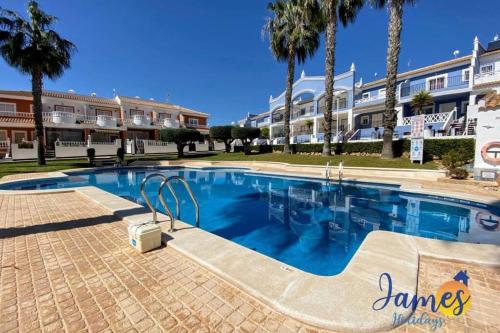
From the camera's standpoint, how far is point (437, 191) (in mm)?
9414

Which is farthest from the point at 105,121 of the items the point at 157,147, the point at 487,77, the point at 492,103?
the point at 487,77

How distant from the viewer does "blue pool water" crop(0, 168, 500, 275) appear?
5.43 meters

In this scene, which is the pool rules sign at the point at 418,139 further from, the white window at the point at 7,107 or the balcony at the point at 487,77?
the white window at the point at 7,107

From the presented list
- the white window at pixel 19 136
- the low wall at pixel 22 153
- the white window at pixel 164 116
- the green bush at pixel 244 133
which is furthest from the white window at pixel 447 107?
the white window at pixel 19 136

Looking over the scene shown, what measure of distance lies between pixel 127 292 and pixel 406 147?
18.5 m

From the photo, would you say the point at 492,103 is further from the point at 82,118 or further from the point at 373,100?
the point at 82,118

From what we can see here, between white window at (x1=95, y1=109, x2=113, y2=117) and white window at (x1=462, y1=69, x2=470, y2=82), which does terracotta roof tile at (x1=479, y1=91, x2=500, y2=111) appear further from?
white window at (x1=95, y1=109, x2=113, y2=117)

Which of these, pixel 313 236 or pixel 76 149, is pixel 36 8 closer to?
pixel 76 149

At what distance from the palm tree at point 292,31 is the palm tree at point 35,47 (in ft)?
60.9

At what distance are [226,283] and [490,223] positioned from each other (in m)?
8.28

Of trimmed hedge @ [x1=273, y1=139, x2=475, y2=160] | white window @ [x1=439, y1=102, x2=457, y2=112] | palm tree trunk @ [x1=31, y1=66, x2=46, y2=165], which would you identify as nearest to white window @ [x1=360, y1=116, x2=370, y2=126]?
white window @ [x1=439, y1=102, x2=457, y2=112]

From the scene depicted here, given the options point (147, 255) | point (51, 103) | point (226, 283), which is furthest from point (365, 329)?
point (51, 103)

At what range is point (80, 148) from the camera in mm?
27547

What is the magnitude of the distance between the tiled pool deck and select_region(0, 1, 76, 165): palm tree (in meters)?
19.4
